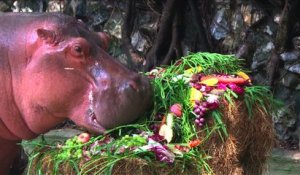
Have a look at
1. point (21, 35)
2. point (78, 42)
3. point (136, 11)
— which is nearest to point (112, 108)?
point (78, 42)

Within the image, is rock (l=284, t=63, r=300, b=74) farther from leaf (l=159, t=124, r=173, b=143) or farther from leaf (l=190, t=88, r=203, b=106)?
leaf (l=159, t=124, r=173, b=143)

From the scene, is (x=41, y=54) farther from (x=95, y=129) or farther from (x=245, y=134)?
(x=245, y=134)

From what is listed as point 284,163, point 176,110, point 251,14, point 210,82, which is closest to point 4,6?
point 251,14

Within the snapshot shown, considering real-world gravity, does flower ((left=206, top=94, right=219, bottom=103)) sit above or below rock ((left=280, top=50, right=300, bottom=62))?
below

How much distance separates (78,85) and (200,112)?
0.39m

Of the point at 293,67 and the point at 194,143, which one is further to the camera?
the point at 293,67

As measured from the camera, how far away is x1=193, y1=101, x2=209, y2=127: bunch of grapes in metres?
1.82

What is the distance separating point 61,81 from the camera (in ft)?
5.53

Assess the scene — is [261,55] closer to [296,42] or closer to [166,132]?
[296,42]

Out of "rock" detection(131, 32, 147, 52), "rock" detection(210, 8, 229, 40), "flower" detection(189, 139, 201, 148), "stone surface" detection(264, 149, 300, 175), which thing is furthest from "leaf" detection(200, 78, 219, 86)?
"rock" detection(131, 32, 147, 52)

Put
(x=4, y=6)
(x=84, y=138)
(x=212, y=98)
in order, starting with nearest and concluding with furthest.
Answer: (x=84, y=138), (x=212, y=98), (x=4, y=6)

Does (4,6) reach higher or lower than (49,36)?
higher

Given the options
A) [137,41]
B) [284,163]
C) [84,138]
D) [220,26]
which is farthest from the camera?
[137,41]

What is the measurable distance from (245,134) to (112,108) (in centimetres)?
58
